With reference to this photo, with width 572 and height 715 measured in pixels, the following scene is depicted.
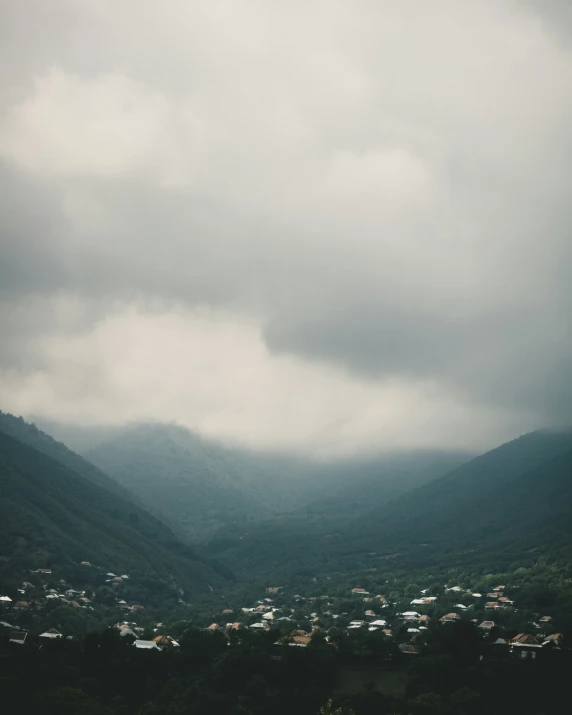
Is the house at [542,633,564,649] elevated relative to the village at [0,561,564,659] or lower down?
lower down

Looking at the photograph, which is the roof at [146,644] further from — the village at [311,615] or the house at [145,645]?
the village at [311,615]

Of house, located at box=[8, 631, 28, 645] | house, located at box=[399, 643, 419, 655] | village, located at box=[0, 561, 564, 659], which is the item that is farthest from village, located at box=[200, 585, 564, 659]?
house, located at box=[8, 631, 28, 645]

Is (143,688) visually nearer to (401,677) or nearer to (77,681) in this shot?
(77,681)

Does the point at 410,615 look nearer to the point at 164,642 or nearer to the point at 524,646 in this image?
the point at 524,646

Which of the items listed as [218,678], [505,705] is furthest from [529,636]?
[218,678]

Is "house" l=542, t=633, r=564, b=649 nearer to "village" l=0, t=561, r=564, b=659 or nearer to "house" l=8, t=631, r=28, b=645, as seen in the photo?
"village" l=0, t=561, r=564, b=659

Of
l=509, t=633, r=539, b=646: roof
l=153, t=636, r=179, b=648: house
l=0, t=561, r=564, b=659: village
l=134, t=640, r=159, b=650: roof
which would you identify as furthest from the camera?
l=153, t=636, r=179, b=648: house

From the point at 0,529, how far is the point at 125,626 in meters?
59.9

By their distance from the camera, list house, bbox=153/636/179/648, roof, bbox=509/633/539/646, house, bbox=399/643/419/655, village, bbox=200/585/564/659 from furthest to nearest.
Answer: house, bbox=153/636/179/648, village, bbox=200/585/564/659, roof, bbox=509/633/539/646, house, bbox=399/643/419/655

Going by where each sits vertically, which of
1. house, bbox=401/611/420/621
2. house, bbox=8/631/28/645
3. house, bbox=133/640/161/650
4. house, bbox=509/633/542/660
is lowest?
house, bbox=509/633/542/660

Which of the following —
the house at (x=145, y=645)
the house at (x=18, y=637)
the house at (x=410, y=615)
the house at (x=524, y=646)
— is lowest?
the house at (x=524, y=646)

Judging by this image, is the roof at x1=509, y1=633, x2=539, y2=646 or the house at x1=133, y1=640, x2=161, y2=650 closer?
the roof at x1=509, y1=633, x2=539, y2=646

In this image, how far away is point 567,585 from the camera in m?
133

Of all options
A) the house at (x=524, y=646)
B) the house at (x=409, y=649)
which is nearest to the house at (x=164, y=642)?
the house at (x=409, y=649)
